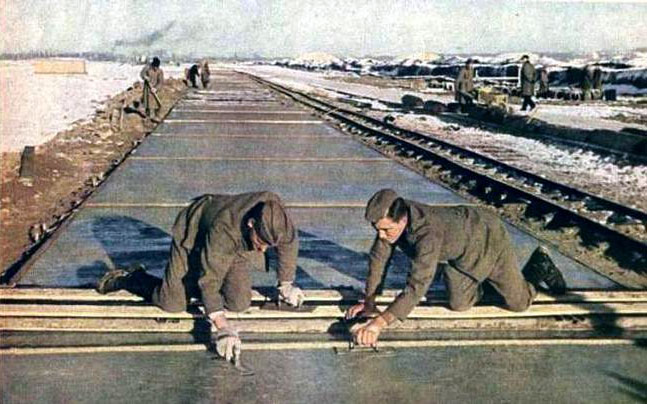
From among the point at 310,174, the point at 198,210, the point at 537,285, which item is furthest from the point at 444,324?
the point at 310,174

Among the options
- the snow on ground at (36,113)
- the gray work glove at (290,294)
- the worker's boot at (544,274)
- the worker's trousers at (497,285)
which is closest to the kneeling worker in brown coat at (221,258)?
the gray work glove at (290,294)

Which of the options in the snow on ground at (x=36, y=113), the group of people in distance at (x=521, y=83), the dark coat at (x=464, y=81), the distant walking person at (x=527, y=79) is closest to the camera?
the snow on ground at (x=36, y=113)

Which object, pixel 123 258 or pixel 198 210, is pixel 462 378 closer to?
pixel 198 210

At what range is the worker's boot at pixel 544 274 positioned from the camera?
5.93 m

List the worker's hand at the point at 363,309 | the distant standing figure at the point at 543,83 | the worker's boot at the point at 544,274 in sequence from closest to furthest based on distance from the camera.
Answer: the worker's hand at the point at 363,309 → the worker's boot at the point at 544,274 → the distant standing figure at the point at 543,83

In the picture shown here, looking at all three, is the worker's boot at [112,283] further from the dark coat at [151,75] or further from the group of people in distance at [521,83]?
the group of people in distance at [521,83]

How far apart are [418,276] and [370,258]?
1.64 feet

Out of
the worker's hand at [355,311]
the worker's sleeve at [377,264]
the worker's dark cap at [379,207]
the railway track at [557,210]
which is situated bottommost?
the railway track at [557,210]

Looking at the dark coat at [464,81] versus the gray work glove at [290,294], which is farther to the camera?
the dark coat at [464,81]

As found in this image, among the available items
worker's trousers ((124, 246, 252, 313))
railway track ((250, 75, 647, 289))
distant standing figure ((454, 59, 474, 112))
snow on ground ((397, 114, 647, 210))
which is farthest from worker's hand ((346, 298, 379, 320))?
distant standing figure ((454, 59, 474, 112))

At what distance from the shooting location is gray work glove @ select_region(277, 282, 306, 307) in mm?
5395

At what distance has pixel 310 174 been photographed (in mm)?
12898

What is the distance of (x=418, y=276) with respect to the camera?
4.71m

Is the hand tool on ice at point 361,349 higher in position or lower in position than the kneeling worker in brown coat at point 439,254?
lower
